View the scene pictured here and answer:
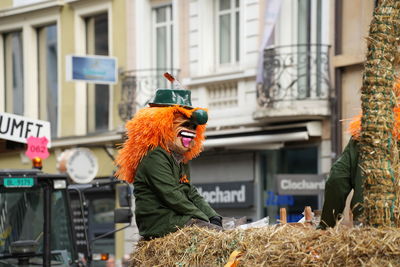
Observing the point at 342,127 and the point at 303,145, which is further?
the point at 303,145

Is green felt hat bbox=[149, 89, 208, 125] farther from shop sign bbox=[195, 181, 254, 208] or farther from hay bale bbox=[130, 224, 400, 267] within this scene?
shop sign bbox=[195, 181, 254, 208]

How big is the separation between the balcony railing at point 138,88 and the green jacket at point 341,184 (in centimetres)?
1662

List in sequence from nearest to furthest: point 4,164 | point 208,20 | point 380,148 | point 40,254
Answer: point 380,148 → point 40,254 → point 208,20 → point 4,164

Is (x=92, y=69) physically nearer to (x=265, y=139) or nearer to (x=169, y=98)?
(x=265, y=139)

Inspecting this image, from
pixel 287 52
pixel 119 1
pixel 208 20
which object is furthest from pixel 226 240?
pixel 119 1

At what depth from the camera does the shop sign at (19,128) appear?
9875 mm

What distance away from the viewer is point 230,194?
20828 mm

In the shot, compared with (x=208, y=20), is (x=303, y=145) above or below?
below

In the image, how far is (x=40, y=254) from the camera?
953 centimetres

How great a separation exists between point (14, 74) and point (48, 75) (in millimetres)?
1397

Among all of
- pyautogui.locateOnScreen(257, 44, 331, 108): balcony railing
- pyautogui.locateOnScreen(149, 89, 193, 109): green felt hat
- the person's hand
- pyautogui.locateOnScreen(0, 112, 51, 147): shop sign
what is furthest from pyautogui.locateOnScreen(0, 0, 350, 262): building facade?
the person's hand

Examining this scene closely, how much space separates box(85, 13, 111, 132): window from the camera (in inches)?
946

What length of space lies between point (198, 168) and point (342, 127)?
189 inches

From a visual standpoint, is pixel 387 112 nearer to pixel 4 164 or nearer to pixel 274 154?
pixel 274 154
